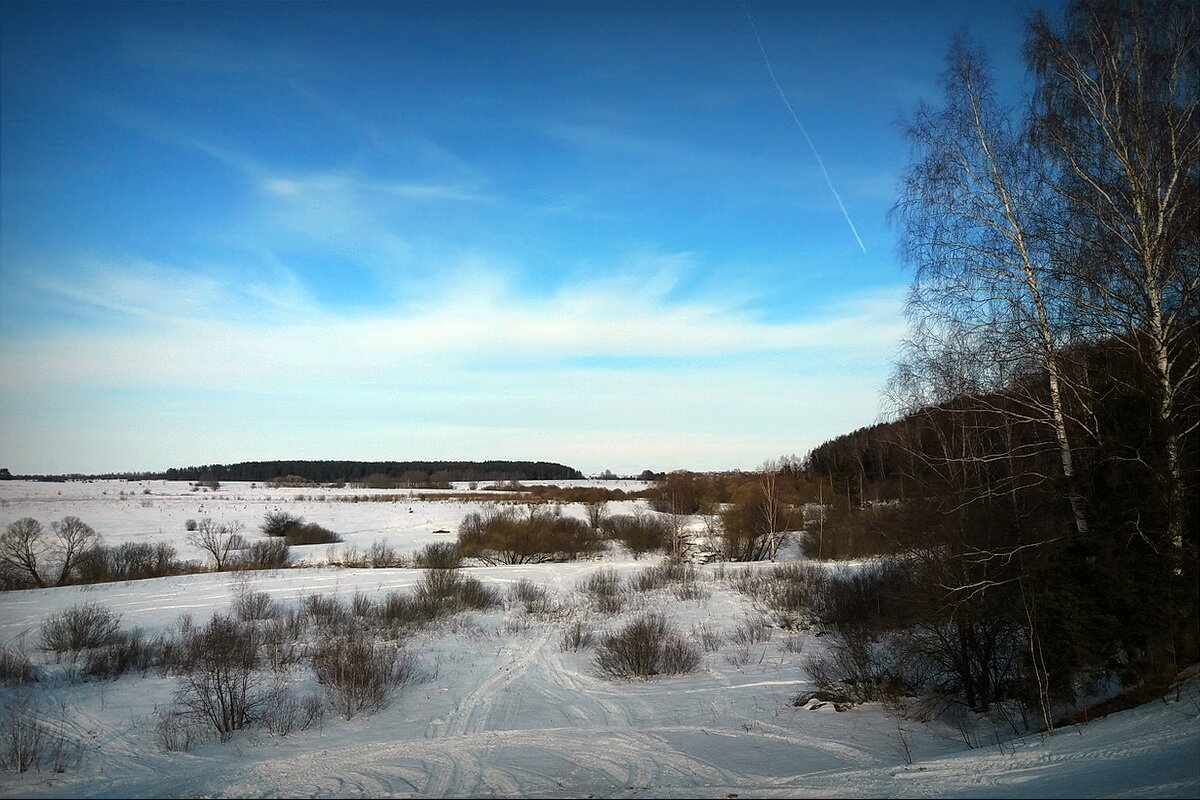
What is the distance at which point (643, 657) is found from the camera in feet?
39.8

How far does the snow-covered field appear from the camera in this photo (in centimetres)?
569

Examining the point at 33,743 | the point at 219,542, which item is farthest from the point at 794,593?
the point at 219,542

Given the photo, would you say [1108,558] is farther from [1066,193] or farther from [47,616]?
[47,616]

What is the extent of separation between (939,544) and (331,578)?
21968 millimetres

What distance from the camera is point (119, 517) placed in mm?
42219

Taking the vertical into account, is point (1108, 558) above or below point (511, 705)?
above

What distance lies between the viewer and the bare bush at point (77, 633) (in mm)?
13469

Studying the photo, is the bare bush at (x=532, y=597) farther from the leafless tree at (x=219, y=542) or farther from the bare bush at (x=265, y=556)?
the leafless tree at (x=219, y=542)

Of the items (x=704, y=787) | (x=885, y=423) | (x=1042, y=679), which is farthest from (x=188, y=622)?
(x=1042, y=679)

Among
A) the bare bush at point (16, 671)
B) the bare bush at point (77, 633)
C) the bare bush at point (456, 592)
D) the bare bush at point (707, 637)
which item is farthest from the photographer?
the bare bush at point (456, 592)

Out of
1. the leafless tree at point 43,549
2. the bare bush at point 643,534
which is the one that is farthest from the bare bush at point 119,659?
the bare bush at point 643,534

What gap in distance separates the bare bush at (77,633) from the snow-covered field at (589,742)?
466 mm

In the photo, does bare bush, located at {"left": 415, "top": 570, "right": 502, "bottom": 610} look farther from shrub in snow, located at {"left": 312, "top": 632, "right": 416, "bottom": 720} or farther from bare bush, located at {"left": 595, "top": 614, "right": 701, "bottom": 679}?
bare bush, located at {"left": 595, "top": 614, "right": 701, "bottom": 679}

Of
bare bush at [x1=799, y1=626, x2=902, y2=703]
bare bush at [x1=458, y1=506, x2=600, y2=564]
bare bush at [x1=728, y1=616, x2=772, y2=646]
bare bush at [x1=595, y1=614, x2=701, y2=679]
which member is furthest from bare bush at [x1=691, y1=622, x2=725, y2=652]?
bare bush at [x1=458, y1=506, x2=600, y2=564]
